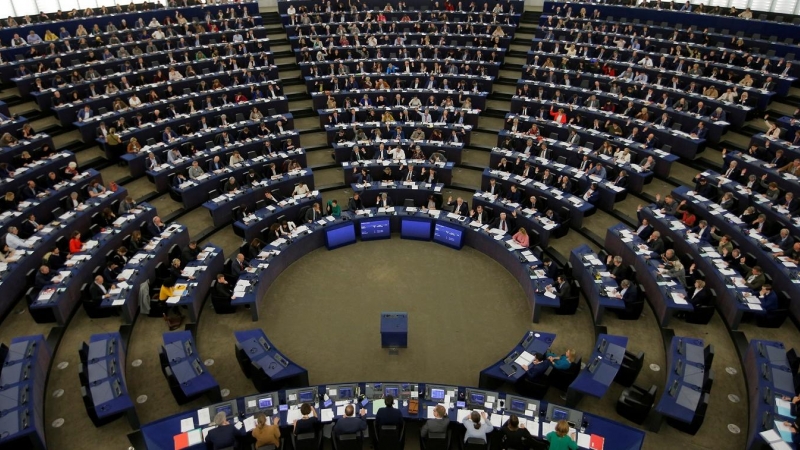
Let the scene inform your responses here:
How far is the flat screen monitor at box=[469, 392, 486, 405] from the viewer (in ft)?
38.7

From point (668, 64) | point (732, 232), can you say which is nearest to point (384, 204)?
point (732, 232)

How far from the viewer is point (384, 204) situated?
19750 mm

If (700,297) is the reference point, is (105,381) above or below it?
below

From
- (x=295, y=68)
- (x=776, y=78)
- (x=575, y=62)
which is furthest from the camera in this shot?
(x=295, y=68)

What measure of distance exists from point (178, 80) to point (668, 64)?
74.5 ft

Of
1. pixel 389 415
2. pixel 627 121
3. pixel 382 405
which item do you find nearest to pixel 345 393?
pixel 382 405

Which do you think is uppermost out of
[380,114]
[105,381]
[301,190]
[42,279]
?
[380,114]

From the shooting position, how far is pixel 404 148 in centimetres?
2273

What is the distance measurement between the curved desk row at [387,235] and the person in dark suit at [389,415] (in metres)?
5.86

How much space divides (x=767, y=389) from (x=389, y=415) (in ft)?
25.7

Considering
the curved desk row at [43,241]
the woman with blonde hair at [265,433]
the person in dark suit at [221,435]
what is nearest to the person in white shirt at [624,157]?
the woman with blonde hair at [265,433]

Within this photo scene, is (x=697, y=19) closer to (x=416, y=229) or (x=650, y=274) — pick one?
(x=650, y=274)

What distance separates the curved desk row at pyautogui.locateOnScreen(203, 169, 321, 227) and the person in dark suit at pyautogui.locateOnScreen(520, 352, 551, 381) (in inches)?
403

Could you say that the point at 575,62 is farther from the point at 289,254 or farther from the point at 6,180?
the point at 6,180
